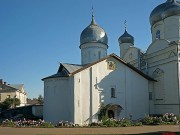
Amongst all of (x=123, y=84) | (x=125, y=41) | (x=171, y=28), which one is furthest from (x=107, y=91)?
(x=125, y=41)

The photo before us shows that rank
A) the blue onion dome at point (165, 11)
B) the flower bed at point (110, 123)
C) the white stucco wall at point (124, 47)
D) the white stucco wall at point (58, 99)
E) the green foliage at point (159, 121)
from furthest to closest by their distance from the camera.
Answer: the white stucco wall at point (124, 47), the blue onion dome at point (165, 11), the white stucco wall at point (58, 99), the green foliage at point (159, 121), the flower bed at point (110, 123)

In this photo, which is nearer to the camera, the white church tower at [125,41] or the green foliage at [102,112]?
the green foliage at [102,112]

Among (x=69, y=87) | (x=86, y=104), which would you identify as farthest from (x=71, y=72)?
(x=86, y=104)

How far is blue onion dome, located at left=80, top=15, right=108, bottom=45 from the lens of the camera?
3089cm

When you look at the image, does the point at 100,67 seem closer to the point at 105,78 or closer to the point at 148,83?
the point at 105,78

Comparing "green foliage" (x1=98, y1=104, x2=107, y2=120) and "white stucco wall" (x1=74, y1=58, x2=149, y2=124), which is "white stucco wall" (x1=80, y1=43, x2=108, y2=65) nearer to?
"white stucco wall" (x1=74, y1=58, x2=149, y2=124)

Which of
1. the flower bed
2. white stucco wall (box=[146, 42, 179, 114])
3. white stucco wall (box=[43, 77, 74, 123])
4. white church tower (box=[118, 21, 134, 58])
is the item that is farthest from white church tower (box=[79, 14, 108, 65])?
the flower bed

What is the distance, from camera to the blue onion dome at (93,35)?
30891mm

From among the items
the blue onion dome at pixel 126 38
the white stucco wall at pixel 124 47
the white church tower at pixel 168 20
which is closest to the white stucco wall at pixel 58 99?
the white church tower at pixel 168 20

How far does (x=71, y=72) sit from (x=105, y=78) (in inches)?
127

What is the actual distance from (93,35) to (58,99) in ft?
33.5

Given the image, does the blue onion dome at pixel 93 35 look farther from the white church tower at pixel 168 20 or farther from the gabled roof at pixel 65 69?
the white church tower at pixel 168 20

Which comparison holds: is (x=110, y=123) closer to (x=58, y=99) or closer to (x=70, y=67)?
(x=58, y=99)

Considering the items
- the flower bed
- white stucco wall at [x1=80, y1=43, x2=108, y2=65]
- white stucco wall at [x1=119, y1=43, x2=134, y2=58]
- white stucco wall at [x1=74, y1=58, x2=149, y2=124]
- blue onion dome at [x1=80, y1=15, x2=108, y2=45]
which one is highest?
blue onion dome at [x1=80, y1=15, x2=108, y2=45]
